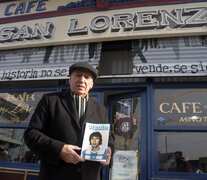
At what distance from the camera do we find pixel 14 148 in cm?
500

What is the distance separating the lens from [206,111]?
4.23 meters

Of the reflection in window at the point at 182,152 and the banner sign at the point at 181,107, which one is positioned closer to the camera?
the reflection in window at the point at 182,152

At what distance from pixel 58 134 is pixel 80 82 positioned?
1.47ft

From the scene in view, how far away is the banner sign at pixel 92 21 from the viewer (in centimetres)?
462

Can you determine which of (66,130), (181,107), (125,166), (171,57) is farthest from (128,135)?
(66,130)

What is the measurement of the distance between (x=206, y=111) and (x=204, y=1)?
1.86m

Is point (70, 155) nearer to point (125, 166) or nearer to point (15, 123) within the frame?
point (125, 166)

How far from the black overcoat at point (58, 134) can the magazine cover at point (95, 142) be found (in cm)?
12

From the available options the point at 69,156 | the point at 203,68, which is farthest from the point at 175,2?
the point at 69,156

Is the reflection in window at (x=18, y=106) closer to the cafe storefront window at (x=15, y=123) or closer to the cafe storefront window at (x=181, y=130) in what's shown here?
the cafe storefront window at (x=15, y=123)

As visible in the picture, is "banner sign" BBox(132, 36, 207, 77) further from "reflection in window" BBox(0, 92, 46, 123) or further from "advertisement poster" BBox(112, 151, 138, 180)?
"reflection in window" BBox(0, 92, 46, 123)

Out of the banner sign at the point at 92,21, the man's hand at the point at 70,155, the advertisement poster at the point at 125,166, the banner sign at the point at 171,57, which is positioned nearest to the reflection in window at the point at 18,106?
the banner sign at the point at 92,21

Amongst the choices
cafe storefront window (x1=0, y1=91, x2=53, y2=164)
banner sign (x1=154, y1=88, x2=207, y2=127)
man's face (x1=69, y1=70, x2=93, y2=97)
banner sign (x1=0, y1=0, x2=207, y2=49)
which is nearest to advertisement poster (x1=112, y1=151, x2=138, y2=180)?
banner sign (x1=154, y1=88, x2=207, y2=127)

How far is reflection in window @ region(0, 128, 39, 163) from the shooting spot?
4830 mm
